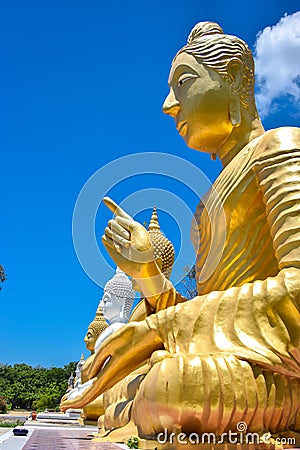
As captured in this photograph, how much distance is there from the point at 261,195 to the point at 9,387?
1596 inches

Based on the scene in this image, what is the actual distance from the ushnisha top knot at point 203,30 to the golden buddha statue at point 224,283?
0.05 ft

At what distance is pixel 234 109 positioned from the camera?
4.47 metres

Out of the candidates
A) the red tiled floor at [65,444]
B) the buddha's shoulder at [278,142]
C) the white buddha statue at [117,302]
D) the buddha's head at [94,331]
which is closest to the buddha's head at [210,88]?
the buddha's shoulder at [278,142]

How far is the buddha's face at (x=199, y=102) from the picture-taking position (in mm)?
4422

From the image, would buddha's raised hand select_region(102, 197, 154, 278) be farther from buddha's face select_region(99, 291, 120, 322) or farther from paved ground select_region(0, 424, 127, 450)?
buddha's face select_region(99, 291, 120, 322)

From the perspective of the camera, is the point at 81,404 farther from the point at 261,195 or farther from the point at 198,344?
the point at 261,195

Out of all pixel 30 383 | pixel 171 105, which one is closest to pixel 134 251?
pixel 171 105

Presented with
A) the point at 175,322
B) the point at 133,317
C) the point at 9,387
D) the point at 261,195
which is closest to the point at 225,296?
the point at 175,322

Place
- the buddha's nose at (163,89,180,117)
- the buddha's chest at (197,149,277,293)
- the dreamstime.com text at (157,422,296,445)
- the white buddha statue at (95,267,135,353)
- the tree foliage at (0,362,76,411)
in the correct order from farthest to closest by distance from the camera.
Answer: the tree foliage at (0,362,76,411) < the white buddha statue at (95,267,135,353) < the buddha's nose at (163,89,180,117) < the buddha's chest at (197,149,277,293) < the dreamstime.com text at (157,422,296,445)

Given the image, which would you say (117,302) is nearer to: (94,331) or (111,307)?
(111,307)

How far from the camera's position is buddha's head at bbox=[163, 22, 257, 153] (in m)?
4.43

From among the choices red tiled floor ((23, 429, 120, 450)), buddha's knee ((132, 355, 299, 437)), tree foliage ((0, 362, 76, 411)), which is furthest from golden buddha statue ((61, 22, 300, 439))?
tree foliage ((0, 362, 76, 411))

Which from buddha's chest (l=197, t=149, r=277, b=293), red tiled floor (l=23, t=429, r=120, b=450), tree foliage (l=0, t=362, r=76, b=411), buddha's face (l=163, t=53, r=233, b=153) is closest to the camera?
red tiled floor (l=23, t=429, r=120, b=450)

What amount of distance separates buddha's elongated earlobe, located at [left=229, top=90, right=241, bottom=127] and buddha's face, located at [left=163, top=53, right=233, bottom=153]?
33 mm
